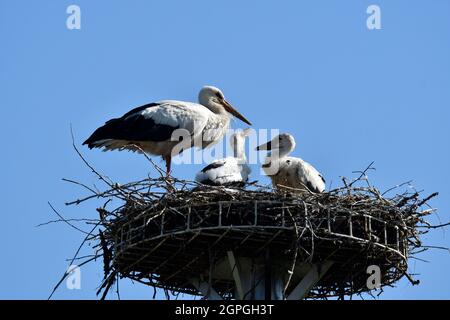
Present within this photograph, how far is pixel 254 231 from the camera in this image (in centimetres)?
972

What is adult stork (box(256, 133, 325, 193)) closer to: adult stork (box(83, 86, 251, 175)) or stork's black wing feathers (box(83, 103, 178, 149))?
adult stork (box(83, 86, 251, 175))

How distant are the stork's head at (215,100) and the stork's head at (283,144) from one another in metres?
1.21

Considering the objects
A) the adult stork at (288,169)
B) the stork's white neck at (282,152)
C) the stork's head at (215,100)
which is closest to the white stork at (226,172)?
the adult stork at (288,169)

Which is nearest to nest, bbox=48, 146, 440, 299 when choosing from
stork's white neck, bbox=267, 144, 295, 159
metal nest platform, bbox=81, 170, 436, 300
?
metal nest platform, bbox=81, 170, 436, 300

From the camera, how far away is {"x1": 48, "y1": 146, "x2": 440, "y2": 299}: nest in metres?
9.83

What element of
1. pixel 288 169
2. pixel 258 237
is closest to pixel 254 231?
pixel 258 237

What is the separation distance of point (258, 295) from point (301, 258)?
49 cm

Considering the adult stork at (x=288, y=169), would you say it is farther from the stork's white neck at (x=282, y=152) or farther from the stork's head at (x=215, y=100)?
the stork's head at (x=215, y=100)

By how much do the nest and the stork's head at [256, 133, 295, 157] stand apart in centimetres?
207

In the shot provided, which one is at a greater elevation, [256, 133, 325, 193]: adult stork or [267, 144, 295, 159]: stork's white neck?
[267, 144, 295, 159]: stork's white neck

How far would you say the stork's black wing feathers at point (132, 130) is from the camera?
12.6m

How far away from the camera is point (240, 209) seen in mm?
9852

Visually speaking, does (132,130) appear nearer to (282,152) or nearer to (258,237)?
(282,152)
